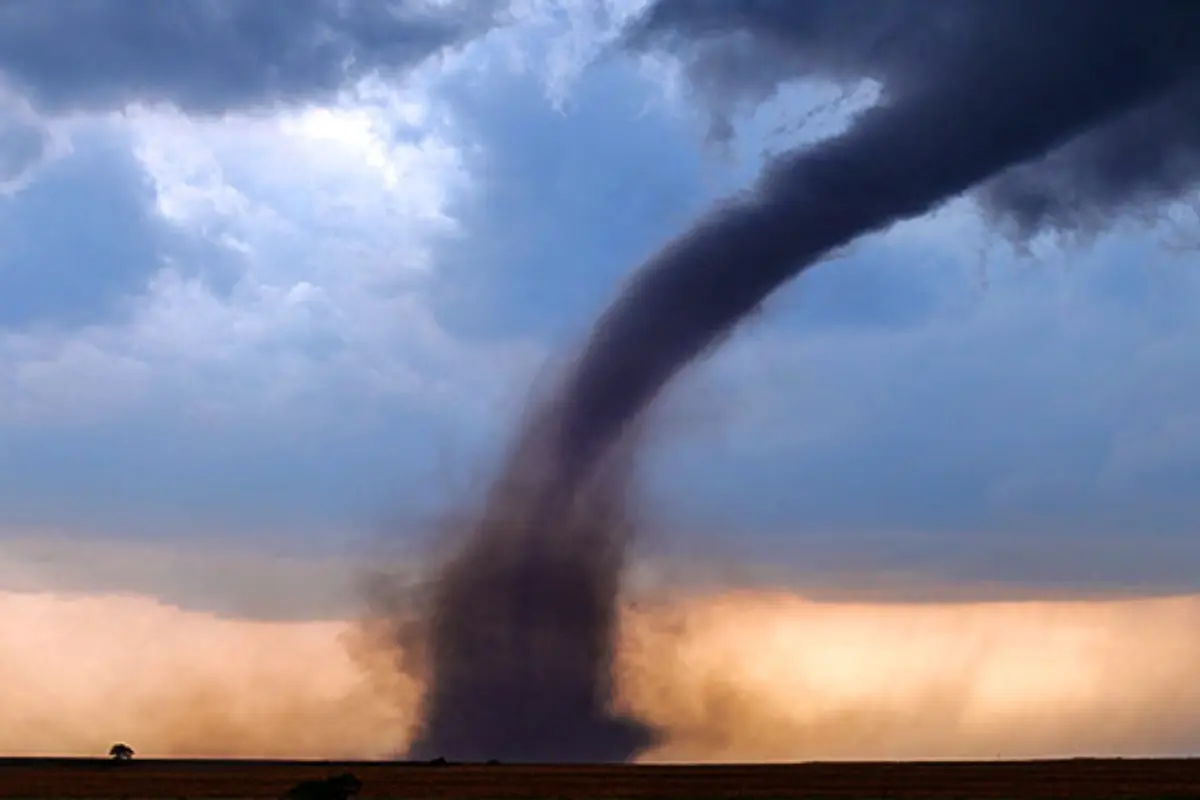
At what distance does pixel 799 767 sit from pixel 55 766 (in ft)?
217

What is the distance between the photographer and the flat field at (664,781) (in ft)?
307

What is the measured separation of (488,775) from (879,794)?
37.2 m

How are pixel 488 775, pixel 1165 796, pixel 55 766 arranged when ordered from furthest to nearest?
pixel 55 766 → pixel 488 775 → pixel 1165 796

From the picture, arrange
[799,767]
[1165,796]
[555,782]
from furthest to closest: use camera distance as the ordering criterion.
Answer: [799,767], [555,782], [1165,796]

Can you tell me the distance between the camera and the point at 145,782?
115 metres

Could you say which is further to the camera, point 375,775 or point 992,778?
point 375,775

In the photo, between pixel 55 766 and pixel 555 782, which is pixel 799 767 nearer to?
pixel 555 782

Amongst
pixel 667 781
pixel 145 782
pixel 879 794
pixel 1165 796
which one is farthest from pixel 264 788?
pixel 1165 796

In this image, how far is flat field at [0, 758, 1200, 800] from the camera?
93.7 m

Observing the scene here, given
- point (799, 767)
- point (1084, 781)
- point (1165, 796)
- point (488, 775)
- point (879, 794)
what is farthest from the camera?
point (799, 767)

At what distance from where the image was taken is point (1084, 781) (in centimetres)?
10319

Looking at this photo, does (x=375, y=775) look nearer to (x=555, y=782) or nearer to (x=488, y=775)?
(x=488, y=775)

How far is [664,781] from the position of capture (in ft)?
361

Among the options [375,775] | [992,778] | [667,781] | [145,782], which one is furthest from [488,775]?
[992,778]
